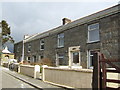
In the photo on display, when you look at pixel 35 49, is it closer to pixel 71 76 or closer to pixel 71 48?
pixel 71 48

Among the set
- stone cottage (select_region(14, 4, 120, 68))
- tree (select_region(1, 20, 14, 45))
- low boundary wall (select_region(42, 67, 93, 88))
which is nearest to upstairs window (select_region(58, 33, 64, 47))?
stone cottage (select_region(14, 4, 120, 68))

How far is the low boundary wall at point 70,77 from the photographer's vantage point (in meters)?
7.91

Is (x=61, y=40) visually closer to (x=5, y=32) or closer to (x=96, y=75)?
(x=96, y=75)

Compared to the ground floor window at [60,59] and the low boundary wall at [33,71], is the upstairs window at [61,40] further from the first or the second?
the low boundary wall at [33,71]

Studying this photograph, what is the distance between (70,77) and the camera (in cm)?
914

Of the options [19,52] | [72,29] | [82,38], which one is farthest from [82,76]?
[19,52]

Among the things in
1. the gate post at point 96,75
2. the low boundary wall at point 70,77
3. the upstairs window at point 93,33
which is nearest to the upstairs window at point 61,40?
the upstairs window at point 93,33

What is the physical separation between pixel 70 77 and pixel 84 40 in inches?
295

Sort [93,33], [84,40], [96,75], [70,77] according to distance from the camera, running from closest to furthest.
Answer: [96,75]
[70,77]
[93,33]
[84,40]

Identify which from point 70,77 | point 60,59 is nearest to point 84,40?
point 60,59

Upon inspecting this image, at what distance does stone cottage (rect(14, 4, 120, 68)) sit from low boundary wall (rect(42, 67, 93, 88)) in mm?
1708

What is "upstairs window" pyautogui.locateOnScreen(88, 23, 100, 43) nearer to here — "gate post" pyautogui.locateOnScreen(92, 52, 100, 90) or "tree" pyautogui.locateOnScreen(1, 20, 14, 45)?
"gate post" pyautogui.locateOnScreen(92, 52, 100, 90)

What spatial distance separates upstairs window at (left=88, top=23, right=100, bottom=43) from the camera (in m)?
14.9

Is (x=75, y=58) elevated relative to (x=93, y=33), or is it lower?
lower
